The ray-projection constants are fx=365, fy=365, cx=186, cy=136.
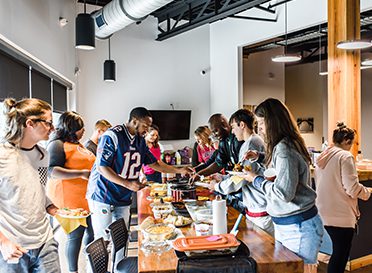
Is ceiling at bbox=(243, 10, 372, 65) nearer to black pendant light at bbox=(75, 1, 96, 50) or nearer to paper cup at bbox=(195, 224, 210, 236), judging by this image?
black pendant light at bbox=(75, 1, 96, 50)

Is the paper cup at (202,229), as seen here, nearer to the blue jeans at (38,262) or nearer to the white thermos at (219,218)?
the white thermos at (219,218)

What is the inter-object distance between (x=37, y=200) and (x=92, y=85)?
5.69m

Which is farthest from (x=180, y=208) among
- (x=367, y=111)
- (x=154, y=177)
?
(x=367, y=111)

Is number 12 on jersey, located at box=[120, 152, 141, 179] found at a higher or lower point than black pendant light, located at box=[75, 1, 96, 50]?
lower

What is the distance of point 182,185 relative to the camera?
10.7ft

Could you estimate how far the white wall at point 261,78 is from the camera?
953cm

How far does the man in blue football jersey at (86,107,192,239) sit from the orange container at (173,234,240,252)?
3.79 feet

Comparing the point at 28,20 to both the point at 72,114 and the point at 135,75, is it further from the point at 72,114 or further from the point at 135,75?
the point at 135,75

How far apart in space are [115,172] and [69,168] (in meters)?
0.50

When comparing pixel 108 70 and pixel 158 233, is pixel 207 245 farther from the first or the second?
pixel 108 70

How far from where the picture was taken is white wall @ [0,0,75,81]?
341 cm

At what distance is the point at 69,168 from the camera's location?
3.15 metres

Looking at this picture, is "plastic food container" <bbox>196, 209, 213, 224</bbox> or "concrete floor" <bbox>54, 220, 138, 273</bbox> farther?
Answer: "concrete floor" <bbox>54, 220, 138, 273</bbox>

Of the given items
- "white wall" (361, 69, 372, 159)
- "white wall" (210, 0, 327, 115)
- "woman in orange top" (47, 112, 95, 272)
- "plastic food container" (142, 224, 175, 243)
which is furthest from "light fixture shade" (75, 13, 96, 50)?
"white wall" (361, 69, 372, 159)
